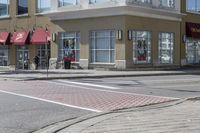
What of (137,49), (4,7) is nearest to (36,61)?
(4,7)

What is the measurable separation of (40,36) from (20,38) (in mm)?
2891

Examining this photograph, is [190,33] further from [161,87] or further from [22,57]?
[161,87]

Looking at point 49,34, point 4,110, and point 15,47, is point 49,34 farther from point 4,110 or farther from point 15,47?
point 4,110

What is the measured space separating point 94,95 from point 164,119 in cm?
766

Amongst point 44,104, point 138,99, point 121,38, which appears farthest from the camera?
point 121,38

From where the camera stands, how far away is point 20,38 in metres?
48.3

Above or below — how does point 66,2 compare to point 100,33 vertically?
above

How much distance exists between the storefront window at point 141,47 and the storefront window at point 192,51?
7421mm

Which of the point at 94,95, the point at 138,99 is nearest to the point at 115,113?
the point at 138,99

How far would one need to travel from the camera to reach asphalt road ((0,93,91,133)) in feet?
34.9

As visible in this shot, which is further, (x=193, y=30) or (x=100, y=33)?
(x=193, y=30)

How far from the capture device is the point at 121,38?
129 feet

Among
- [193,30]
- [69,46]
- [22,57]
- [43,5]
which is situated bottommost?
[22,57]

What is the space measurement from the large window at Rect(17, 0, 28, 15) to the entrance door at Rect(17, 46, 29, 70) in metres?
3.58
